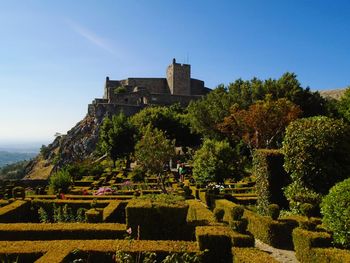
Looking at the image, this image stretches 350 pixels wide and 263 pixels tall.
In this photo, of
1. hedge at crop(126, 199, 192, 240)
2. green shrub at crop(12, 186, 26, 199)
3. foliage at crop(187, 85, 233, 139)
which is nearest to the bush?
hedge at crop(126, 199, 192, 240)

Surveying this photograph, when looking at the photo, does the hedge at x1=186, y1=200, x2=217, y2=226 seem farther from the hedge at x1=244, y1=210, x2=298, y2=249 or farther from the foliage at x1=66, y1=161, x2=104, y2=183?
the foliage at x1=66, y1=161, x2=104, y2=183

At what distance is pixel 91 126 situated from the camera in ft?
225

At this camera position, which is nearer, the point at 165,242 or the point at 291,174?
the point at 165,242

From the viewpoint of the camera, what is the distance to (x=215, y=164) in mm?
20641

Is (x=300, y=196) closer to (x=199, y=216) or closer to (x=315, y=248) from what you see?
(x=199, y=216)

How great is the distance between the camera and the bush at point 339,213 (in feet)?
29.3

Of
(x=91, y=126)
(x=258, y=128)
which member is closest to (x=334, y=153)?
(x=258, y=128)

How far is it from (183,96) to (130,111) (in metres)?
11.6

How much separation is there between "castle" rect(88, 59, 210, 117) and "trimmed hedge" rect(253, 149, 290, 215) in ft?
163

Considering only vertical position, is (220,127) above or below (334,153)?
above

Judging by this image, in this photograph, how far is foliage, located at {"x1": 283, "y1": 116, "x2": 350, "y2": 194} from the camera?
13867 mm

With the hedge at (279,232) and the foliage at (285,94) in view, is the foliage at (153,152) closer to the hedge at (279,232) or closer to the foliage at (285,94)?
the hedge at (279,232)

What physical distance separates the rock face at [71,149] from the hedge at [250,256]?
185 feet

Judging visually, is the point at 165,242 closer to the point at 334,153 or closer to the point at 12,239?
the point at 12,239
